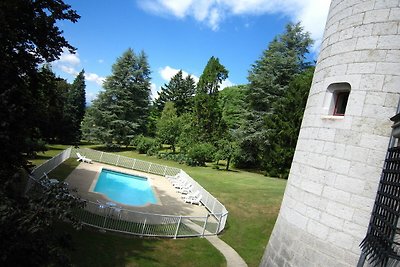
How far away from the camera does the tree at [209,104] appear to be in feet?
129

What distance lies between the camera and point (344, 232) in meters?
6.22

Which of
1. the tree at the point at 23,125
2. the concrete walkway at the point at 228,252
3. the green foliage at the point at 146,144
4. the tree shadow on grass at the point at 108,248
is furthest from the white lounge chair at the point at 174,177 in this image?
the tree at the point at 23,125

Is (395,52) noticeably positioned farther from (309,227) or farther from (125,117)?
(125,117)

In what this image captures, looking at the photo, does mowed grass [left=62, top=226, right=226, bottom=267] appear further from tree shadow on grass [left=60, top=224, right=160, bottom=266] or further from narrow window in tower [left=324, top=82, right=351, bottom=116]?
narrow window in tower [left=324, top=82, right=351, bottom=116]

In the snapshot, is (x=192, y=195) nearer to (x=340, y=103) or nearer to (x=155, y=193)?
(x=155, y=193)

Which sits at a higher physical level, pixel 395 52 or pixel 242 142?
pixel 395 52

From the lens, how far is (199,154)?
33125 millimetres

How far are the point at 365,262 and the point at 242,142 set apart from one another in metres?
27.1

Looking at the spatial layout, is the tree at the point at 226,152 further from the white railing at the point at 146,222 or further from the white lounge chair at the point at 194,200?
the white railing at the point at 146,222

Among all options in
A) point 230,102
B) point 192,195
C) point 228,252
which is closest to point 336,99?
point 228,252

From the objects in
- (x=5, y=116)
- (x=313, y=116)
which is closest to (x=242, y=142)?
(x=313, y=116)

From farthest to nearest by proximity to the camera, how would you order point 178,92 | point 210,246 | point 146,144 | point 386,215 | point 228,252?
point 178,92, point 146,144, point 210,246, point 228,252, point 386,215

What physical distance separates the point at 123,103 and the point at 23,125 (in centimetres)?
3481

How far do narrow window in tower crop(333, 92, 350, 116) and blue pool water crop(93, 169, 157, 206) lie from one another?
13.1 m
